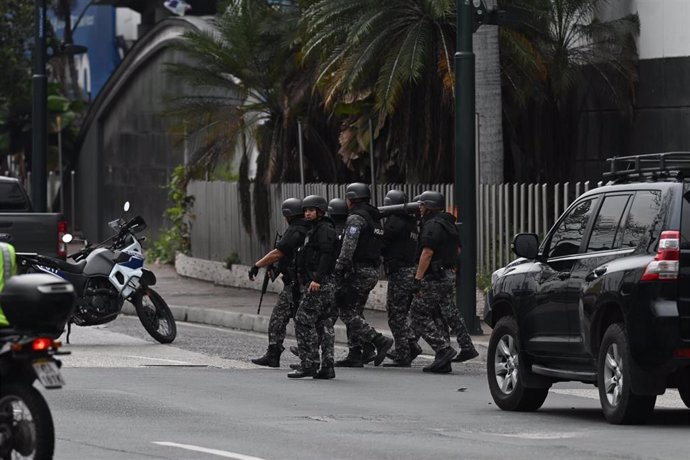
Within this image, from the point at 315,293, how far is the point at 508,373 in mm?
2859

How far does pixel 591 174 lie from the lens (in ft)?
84.2

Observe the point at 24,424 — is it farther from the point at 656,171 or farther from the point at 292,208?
the point at 292,208

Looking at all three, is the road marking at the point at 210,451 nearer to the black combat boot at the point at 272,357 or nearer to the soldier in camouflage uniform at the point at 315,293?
the soldier in camouflage uniform at the point at 315,293

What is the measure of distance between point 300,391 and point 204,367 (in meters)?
2.52

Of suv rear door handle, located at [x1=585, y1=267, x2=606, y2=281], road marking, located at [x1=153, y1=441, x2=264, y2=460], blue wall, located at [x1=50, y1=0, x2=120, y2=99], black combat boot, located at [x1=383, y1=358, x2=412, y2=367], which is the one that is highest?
blue wall, located at [x1=50, y1=0, x2=120, y2=99]

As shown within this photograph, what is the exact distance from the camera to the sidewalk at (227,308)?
2141 cm

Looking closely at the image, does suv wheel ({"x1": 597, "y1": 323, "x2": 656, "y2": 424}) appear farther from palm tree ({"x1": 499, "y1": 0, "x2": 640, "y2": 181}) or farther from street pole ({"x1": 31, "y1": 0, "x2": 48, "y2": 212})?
street pole ({"x1": 31, "y1": 0, "x2": 48, "y2": 212})

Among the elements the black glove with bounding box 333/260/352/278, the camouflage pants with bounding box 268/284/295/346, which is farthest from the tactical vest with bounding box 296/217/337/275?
the camouflage pants with bounding box 268/284/295/346

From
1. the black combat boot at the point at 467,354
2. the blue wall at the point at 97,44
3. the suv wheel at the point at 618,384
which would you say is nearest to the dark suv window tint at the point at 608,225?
the suv wheel at the point at 618,384

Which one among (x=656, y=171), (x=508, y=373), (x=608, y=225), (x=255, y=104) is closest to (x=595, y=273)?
(x=608, y=225)

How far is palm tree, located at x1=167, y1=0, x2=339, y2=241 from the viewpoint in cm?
2855

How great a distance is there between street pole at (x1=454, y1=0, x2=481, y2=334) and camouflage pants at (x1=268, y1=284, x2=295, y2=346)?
3.72 meters

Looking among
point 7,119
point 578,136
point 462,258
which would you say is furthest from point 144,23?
point 462,258

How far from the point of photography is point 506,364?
13719 millimetres
